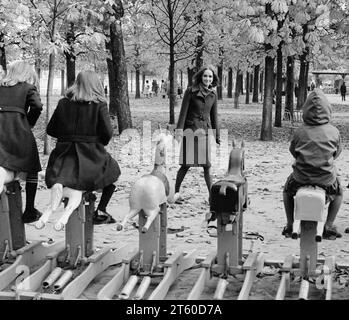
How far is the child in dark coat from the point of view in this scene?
504 centimetres

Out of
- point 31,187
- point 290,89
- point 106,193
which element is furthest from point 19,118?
point 290,89

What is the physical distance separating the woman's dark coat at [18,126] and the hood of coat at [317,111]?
95.8 inches

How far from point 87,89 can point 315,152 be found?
202 cm

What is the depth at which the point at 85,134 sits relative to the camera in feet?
17.8

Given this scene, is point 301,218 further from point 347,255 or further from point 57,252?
point 57,252

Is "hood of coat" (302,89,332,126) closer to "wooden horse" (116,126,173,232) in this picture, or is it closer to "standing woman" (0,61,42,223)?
"wooden horse" (116,126,173,232)

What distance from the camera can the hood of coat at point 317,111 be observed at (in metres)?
5.16

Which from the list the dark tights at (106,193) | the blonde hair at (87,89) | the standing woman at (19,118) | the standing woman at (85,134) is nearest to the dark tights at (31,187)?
the standing woman at (19,118)

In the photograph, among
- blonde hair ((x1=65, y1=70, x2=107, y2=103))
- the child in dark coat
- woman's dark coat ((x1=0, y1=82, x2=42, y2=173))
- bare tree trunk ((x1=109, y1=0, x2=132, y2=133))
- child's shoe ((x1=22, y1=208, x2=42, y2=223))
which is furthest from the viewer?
bare tree trunk ((x1=109, y1=0, x2=132, y2=133))

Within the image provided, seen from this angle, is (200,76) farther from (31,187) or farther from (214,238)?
(31,187)

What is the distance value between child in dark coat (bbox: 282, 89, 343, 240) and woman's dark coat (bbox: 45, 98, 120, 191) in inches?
62.4

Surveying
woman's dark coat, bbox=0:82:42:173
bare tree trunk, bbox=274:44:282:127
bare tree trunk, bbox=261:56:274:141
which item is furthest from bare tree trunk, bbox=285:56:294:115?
woman's dark coat, bbox=0:82:42:173

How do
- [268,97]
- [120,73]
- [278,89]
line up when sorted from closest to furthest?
[268,97] < [120,73] < [278,89]

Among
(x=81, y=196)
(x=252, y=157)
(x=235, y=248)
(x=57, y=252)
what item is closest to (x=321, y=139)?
(x=235, y=248)
